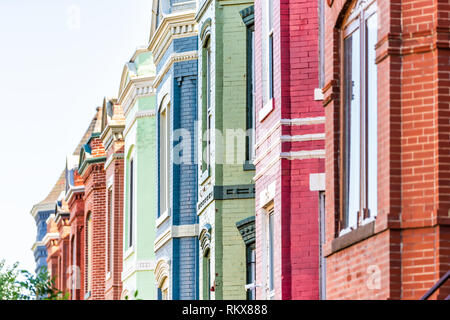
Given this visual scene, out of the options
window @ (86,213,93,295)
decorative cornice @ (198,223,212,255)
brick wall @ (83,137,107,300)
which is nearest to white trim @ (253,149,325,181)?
decorative cornice @ (198,223,212,255)

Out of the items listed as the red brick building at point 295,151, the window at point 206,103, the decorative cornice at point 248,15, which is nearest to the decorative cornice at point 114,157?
the window at point 206,103

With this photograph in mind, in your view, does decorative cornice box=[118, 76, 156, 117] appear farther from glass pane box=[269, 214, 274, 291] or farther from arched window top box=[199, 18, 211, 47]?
glass pane box=[269, 214, 274, 291]

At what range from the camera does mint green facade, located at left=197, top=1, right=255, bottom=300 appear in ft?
73.7

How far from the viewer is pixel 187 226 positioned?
26000 mm

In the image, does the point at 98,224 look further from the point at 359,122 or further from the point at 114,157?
the point at 359,122

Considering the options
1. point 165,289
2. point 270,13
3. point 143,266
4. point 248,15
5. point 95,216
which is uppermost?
point 248,15

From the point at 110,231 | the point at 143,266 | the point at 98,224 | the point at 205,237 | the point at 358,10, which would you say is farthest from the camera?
the point at 98,224

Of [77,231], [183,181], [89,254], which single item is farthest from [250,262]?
[77,231]

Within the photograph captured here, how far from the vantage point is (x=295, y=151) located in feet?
58.6

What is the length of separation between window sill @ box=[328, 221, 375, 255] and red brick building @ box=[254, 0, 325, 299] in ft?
8.51

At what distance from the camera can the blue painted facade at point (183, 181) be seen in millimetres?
25898

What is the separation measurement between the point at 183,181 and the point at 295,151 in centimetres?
852

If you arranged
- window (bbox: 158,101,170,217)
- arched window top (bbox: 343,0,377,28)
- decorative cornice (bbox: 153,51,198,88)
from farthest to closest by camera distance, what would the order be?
window (bbox: 158,101,170,217), decorative cornice (bbox: 153,51,198,88), arched window top (bbox: 343,0,377,28)

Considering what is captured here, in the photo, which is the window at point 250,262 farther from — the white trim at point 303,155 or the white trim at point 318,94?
the white trim at point 318,94
